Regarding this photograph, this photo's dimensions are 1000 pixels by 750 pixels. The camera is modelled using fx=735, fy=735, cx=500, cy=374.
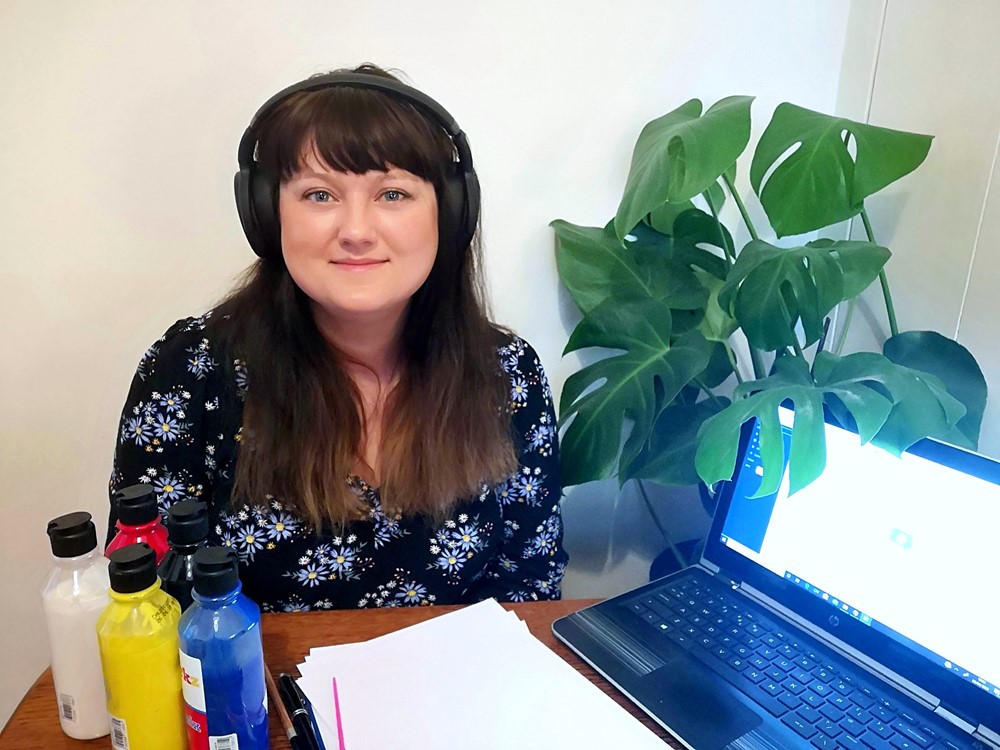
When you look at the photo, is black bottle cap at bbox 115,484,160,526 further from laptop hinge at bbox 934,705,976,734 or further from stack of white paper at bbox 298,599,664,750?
laptop hinge at bbox 934,705,976,734

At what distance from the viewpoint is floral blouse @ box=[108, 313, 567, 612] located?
953 mm

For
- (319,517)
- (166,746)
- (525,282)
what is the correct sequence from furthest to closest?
1. (525,282)
2. (319,517)
3. (166,746)

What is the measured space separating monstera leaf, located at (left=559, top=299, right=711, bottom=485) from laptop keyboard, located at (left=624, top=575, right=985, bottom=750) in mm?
231

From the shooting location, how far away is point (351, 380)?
1.05m

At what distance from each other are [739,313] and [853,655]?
A: 0.42 m

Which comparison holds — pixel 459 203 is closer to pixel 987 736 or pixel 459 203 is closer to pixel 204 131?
pixel 204 131

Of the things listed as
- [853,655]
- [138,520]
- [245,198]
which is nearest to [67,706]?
[138,520]

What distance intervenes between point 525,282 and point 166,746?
2.90 ft

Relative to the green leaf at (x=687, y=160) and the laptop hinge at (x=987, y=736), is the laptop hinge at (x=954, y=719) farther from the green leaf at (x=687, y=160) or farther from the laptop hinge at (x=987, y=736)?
the green leaf at (x=687, y=160)

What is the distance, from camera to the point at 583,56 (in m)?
1.18

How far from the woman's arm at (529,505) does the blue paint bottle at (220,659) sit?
52 centimetres

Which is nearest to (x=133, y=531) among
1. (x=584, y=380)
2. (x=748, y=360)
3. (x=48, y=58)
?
(x=584, y=380)

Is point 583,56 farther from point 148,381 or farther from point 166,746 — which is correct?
point 166,746

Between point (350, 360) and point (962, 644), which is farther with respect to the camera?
point (350, 360)
